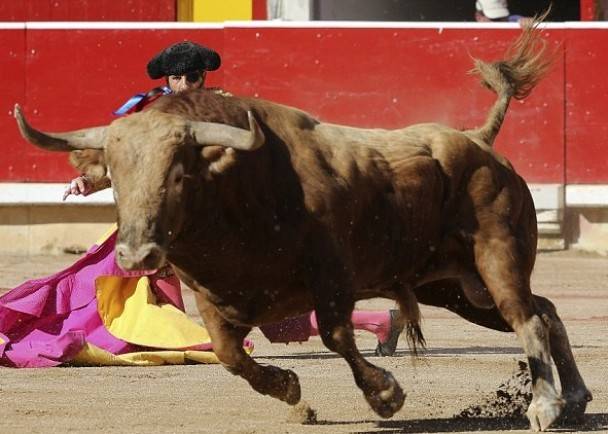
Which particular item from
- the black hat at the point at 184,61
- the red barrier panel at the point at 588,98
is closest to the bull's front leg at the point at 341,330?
the black hat at the point at 184,61

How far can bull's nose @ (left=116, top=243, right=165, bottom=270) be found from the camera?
15.0 feet

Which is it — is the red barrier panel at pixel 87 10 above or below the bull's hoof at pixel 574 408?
above

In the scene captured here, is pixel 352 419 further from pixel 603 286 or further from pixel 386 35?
pixel 386 35

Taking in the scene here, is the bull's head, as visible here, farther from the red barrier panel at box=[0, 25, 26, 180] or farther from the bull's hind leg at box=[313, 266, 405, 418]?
the red barrier panel at box=[0, 25, 26, 180]

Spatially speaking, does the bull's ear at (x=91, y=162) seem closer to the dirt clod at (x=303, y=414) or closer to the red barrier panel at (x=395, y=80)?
the dirt clod at (x=303, y=414)

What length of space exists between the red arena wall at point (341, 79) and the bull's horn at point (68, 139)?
6287 mm

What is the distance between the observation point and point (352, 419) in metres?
5.58

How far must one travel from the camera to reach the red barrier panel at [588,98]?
11.2 meters

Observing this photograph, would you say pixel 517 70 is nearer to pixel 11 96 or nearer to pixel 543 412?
pixel 543 412

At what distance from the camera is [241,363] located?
5.39 metres

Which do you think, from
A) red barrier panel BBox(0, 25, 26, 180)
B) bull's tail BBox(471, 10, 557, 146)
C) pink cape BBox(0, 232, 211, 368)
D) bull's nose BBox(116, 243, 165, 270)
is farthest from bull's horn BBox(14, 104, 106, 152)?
red barrier panel BBox(0, 25, 26, 180)

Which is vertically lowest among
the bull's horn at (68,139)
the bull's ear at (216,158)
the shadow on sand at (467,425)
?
the shadow on sand at (467,425)

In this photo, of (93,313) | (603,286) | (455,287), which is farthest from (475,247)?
(603,286)

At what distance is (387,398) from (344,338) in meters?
0.21
